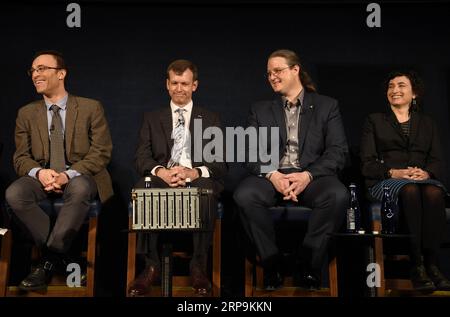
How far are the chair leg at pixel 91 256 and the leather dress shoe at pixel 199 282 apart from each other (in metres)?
0.59

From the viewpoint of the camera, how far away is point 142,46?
502 cm

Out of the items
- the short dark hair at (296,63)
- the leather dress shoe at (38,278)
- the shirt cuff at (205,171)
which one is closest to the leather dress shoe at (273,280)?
the shirt cuff at (205,171)

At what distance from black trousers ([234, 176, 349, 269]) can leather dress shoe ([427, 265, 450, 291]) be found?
55 cm

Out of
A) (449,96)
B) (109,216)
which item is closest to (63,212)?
(109,216)

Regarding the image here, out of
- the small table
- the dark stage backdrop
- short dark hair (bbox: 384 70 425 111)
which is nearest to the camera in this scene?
the small table

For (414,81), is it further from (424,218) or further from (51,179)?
(51,179)

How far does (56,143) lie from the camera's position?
169 inches

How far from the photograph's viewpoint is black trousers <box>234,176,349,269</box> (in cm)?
380

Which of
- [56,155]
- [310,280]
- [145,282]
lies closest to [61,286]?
[145,282]

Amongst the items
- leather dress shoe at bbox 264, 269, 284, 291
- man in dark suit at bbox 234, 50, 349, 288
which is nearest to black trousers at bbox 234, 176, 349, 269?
man in dark suit at bbox 234, 50, 349, 288

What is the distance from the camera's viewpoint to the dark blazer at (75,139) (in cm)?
426

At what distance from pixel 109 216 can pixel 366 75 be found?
6.74 ft

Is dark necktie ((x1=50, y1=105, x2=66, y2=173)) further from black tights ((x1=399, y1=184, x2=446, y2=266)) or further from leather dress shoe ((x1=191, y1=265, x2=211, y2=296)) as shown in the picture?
black tights ((x1=399, y1=184, x2=446, y2=266))

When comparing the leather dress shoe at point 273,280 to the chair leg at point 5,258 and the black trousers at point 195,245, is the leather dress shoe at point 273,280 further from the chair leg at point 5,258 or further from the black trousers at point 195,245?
the chair leg at point 5,258
